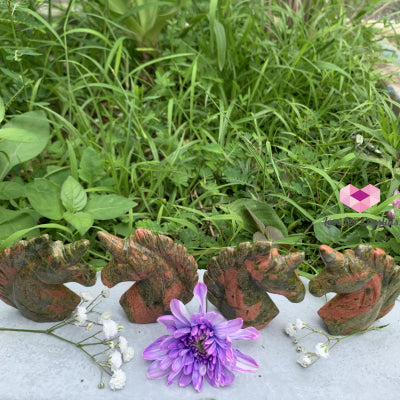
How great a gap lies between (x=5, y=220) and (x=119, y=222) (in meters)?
0.37

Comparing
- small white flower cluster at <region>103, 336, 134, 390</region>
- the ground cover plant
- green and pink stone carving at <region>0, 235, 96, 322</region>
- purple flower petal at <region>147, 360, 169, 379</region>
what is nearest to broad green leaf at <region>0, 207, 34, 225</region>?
the ground cover plant

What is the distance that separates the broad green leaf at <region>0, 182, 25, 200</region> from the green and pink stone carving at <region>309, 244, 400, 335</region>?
1.05 meters

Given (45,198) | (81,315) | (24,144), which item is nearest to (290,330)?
(81,315)

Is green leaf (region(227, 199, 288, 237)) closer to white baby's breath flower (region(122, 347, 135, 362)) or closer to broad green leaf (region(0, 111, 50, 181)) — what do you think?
white baby's breath flower (region(122, 347, 135, 362))

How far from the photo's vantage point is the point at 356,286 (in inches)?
43.9

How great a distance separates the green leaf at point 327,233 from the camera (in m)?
1.58

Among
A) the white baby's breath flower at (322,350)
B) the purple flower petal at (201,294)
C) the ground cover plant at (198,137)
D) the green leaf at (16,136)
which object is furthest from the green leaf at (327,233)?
the green leaf at (16,136)

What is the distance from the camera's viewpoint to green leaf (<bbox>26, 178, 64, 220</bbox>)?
151cm

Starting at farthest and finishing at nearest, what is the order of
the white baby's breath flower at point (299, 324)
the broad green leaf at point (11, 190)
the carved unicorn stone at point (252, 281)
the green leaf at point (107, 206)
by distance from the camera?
the broad green leaf at point (11, 190) < the green leaf at point (107, 206) < the white baby's breath flower at point (299, 324) < the carved unicorn stone at point (252, 281)

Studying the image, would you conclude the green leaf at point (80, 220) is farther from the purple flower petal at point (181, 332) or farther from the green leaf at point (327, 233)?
the green leaf at point (327, 233)

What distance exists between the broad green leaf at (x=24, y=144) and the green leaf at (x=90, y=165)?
18cm

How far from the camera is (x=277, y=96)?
2039 mm

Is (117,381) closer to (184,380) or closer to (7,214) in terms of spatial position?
(184,380)

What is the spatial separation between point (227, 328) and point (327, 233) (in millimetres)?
624
